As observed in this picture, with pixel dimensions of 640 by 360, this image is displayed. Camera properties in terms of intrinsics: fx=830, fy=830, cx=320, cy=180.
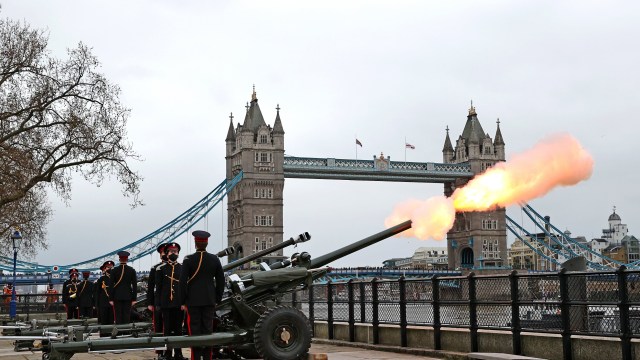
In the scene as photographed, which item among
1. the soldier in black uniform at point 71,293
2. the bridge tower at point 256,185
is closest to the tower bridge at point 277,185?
the bridge tower at point 256,185

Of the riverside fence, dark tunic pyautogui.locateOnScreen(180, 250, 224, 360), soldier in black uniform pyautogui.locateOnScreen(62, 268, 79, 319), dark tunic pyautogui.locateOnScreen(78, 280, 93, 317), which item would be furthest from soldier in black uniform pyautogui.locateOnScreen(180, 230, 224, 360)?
soldier in black uniform pyautogui.locateOnScreen(62, 268, 79, 319)

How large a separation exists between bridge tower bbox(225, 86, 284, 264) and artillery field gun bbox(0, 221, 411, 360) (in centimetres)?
10460

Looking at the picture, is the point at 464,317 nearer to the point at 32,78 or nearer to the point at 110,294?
the point at 110,294

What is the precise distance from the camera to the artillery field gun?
10328 mm

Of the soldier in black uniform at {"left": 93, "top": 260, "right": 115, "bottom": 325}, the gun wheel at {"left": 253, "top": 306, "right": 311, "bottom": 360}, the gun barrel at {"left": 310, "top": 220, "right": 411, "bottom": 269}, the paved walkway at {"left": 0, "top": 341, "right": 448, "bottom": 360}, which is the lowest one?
the paved walkway at {"left": 0, "top": 341, "right": 448, "bottom": 360}

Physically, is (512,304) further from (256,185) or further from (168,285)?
(256,185)

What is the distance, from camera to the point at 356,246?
1337cm

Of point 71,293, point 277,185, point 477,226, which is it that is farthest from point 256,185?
point 71,293

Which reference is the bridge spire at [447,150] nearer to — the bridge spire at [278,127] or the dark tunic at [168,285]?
the bridge spire at [278,127]

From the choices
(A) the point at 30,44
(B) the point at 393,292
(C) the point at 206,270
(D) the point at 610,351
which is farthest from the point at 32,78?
(D) the point at 610,351

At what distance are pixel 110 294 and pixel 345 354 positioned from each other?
4.50 metres

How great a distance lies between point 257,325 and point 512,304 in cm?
368

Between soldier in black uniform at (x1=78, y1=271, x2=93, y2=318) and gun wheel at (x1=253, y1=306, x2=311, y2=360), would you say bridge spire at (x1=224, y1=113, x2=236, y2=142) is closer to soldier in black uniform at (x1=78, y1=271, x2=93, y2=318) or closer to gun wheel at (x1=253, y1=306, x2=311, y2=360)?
soldier in black uniform at (x1=78, y1=271, x2=93, y2=318)

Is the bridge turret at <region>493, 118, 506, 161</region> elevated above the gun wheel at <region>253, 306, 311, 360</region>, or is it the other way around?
the bridge turret at <region>493, 118, 506, 161</region>
